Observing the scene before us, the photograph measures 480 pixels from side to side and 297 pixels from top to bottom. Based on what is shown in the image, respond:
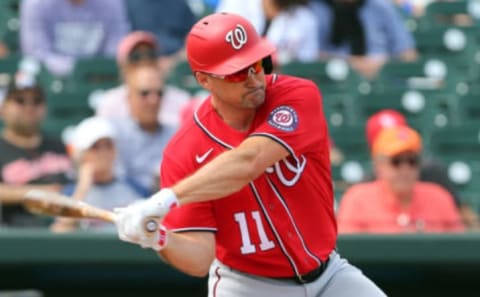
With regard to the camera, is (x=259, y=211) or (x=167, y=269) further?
(x=167, y=269)

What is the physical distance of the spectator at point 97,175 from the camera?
6236mm

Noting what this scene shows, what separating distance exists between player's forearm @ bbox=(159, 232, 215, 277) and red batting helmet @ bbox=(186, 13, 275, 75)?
0.58 meters

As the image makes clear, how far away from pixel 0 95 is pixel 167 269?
79.6 inches

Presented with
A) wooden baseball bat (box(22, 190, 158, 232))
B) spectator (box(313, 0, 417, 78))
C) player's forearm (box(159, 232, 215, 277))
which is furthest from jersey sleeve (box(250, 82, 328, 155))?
spectator (box(313, 0, 417, 78))

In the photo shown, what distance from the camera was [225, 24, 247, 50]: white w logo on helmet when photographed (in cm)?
388

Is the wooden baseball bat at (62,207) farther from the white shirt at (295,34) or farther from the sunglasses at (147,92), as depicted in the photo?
the white shirt at (295,34)

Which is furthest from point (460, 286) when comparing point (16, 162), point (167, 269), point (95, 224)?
point (16, 162)

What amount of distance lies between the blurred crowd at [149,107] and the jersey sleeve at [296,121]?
2186mm

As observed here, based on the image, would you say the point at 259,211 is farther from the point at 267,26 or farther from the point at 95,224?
the point at 267,26

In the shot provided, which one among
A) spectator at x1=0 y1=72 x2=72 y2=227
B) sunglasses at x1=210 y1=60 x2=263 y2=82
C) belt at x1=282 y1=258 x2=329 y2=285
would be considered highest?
sunglasses at x1=210 y1=60 x2=263 y2=82

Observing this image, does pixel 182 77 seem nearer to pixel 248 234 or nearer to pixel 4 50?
pixel 4 50

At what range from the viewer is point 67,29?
7.88 m

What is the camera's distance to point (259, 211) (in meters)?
4.00

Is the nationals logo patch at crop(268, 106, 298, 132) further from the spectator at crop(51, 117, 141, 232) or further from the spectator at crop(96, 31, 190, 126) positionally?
the spectator at crop(96, 31, 190, 126)
